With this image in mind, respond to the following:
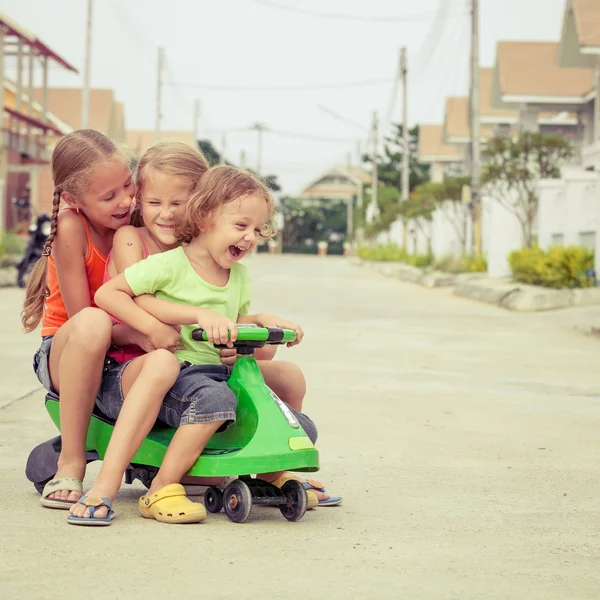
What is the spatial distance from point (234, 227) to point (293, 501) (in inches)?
37.5

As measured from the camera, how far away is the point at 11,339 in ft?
37.5

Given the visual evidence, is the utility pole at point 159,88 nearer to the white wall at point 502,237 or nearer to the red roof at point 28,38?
the red roof at point 28,38

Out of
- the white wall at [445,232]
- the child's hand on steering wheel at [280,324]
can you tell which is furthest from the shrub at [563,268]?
the white wall at [445,232]

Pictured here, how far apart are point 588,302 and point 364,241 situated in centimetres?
5534

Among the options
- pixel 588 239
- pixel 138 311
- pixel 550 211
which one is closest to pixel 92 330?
pixel 138 311

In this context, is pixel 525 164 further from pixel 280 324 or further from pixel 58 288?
pixel 280 324

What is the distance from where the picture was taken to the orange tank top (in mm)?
4656

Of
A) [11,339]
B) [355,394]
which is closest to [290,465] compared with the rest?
[355,394]

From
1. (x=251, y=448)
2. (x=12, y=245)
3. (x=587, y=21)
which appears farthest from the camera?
(x=587, y=21)

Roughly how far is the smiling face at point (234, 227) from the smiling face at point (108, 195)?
394mm

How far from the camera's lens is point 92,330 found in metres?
4.30

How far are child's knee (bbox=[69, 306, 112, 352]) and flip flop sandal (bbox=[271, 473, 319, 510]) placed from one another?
74cm

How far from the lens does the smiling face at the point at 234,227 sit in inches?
171

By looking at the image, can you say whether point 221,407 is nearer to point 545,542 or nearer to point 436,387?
point 545,542
